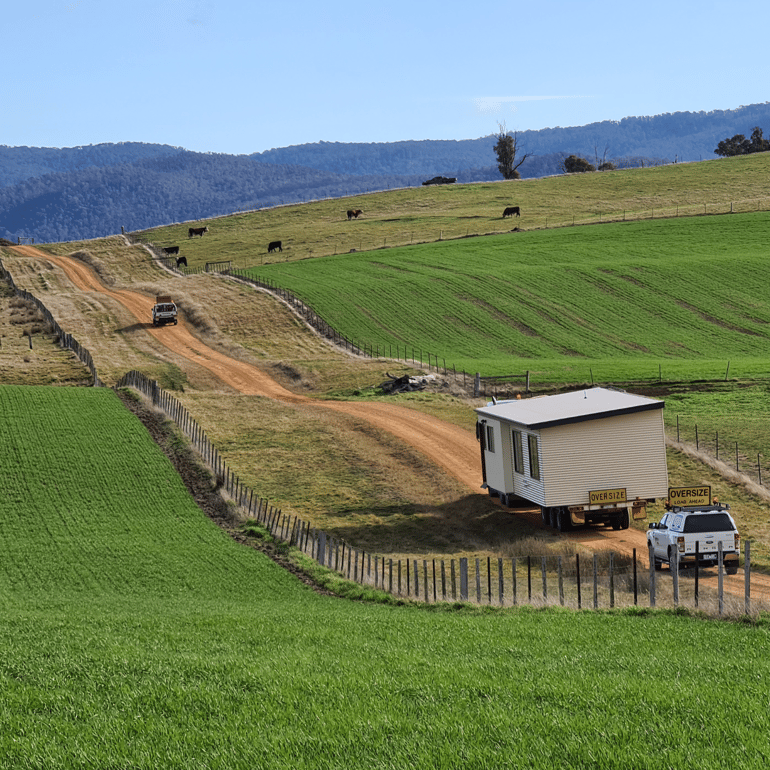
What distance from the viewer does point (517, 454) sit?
33.6 meters

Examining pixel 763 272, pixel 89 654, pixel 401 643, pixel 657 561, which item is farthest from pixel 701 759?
pixel 763 272

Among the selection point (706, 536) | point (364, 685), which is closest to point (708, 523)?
point (706, 536)

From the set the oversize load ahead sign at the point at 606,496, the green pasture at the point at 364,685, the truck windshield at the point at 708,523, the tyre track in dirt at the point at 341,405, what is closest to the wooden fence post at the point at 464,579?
the green pasture at the point at 364,685

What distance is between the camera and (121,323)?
77.9m

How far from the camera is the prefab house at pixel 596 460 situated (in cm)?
3128

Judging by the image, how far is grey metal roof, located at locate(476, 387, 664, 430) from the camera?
31359 millimetres

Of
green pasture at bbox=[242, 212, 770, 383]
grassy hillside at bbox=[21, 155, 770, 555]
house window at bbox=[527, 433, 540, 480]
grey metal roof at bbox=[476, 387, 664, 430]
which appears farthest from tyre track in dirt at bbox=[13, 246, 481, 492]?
green pasture at bbox=[242, 212, 770, 383]

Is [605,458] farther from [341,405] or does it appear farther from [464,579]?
[341,405]

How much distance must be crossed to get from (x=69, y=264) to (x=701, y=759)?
359 ft

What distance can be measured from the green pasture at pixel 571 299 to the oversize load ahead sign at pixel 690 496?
86.6ft

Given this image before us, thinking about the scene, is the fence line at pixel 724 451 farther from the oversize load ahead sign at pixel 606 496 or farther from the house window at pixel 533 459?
the house window at pixel 533 459

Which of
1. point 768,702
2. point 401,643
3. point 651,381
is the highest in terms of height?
point 768,702

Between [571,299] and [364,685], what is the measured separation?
228ft

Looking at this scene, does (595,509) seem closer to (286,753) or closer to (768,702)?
(768,702)
